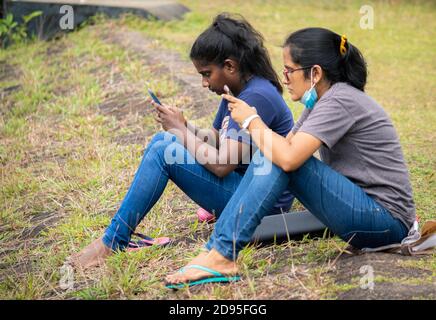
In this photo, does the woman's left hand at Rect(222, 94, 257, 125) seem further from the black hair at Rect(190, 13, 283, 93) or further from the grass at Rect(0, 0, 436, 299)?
the grass at Rect(0, 0, 436, 299)

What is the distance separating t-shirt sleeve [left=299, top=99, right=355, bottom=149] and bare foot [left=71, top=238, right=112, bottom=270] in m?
1.18

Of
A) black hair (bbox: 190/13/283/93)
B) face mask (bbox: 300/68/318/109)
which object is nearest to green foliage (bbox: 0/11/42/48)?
black hair (bbox: 190/13/283/93)

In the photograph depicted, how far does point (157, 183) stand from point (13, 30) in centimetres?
686

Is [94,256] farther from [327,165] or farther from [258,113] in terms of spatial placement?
[327,165]

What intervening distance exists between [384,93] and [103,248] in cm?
447

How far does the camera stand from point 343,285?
123 inches

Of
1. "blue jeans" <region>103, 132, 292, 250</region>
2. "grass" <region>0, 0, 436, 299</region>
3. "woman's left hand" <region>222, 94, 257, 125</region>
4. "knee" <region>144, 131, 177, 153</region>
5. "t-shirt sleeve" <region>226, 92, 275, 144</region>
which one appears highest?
"woman's left hand" <region>222, 94, 257, 125</region>

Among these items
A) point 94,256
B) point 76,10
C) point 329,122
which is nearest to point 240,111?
point 329,122

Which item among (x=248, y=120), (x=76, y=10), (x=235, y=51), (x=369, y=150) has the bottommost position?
(x=76, y=10)

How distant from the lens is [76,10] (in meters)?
9.92

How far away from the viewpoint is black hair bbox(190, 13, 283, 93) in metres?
3.78
